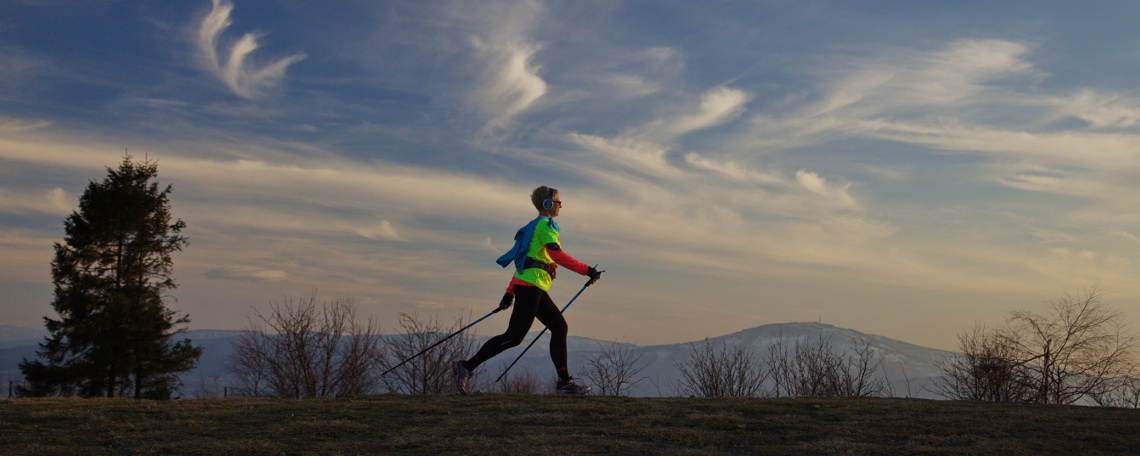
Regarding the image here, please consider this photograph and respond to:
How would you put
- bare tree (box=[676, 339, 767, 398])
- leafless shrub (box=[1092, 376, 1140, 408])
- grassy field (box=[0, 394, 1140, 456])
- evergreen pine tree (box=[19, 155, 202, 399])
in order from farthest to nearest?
1. evergreen pine tree (box=[19, 155, 202, 399])
2. bare tree (box=[676, 339, 767, 398])
3. leafless shrub (box=[1092, 376, 1140, 408])
4. grassy field (box=[0, 394, 1140, 456])

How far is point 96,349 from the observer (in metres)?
34.6

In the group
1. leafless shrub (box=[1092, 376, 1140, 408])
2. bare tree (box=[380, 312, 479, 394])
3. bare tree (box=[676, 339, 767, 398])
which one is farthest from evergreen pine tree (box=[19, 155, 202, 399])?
leafless shrub (box=[1092, 376, 1140, 408])

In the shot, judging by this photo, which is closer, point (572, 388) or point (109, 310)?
point (572, 388)

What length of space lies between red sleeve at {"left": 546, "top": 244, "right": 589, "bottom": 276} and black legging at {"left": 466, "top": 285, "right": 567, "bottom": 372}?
1.37 feet

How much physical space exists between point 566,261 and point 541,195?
882 mm

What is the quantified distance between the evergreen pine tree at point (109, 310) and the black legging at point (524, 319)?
30.7 m

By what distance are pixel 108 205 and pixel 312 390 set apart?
17223 mm

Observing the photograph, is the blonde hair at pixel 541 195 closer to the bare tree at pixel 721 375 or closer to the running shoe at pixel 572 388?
the running shoe at pixel 572 388

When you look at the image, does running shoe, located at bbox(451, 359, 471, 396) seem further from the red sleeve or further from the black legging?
the red sleeve

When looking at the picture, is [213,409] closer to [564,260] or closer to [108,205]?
[564,260]

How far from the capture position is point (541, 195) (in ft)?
31.0

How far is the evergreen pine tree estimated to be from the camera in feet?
113

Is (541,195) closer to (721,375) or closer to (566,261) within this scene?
(566,261)

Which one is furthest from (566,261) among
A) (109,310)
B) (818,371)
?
(109,310)
